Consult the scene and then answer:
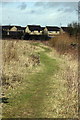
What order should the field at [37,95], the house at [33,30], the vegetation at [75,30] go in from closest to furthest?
the field at [37,95] < the vegetation at [75,30] < the house at [33,30]

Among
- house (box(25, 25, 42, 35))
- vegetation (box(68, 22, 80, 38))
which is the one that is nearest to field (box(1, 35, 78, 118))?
vegetation (box(68, 22, 80, 38))

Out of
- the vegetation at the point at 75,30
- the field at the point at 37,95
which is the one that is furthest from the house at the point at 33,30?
the field at the point at 37,95

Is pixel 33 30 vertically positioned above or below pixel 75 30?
above

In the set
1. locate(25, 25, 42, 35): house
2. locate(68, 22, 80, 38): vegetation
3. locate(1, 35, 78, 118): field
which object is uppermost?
locate(25, 25, 42, 35): house

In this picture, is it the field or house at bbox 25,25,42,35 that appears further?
house at bbox 25,25,42,35

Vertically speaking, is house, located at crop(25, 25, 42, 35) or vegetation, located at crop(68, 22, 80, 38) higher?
house, located at crop(25, 25, 42, 35)

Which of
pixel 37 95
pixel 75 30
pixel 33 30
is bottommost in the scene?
pixel 37 95

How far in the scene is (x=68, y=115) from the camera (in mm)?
5660

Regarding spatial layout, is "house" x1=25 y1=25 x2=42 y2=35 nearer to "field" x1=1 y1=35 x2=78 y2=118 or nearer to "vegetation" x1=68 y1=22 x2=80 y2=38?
"vegetation" x1=68 y1=22 x2=80 y2=38

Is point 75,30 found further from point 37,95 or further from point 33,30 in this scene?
point 33,30

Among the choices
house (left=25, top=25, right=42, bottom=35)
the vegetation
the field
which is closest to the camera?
the field

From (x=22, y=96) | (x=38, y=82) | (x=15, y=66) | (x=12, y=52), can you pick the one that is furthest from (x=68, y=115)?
(x=12, y=52)

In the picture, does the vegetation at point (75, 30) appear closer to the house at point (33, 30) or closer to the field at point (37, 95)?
the field at point (37, 95)

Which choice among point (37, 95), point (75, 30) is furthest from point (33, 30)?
point (37, 95)
